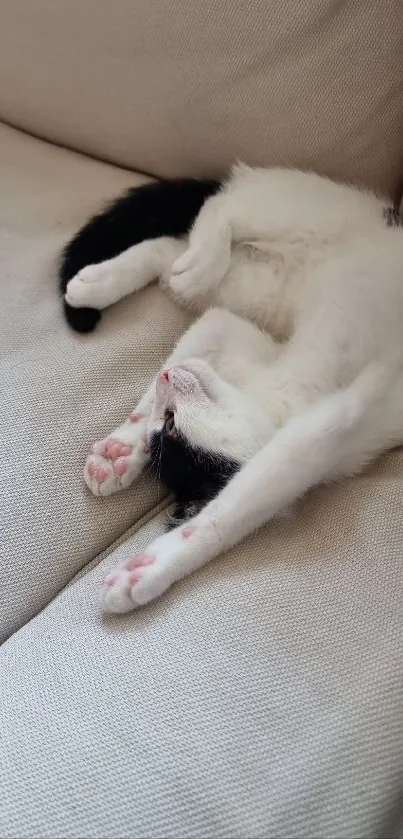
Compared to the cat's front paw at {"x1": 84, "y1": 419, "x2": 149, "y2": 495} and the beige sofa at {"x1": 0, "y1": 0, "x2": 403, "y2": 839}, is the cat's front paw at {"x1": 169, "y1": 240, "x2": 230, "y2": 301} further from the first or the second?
the cat's front paw at {"x1": 84, "y1": 419, "x2": 149, "y2": 495}

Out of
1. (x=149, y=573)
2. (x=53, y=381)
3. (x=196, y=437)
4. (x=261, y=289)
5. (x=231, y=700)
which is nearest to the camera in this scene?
(x=231, y=700)

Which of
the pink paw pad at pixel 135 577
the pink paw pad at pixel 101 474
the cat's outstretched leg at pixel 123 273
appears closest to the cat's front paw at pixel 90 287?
the cat's outstretched leg at pixel 123 273

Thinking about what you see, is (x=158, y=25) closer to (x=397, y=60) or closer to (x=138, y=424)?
(x=397, y=60)

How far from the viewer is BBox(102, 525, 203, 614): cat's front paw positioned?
3.27 ft

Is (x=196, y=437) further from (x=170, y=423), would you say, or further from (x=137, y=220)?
(x=137, y=220)

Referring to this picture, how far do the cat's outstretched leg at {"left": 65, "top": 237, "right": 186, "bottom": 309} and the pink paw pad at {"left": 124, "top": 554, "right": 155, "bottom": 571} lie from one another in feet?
1.71

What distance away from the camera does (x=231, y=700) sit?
0.90m

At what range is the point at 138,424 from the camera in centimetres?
123

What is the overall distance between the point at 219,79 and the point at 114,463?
751 mm

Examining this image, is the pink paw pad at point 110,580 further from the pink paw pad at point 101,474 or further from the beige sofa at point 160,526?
the pink paw pad at point 101,474

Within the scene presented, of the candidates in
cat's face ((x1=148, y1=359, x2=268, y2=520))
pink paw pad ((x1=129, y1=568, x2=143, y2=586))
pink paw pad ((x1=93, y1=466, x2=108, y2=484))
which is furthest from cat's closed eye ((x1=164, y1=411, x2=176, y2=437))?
pink paw pad ((x1=129, y1=568, x2=143, y2=586))

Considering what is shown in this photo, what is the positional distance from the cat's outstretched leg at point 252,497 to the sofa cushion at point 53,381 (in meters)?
0.14

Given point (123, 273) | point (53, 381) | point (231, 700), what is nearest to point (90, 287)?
Result: point (123, 273)

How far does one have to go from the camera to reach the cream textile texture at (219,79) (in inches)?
48.4
